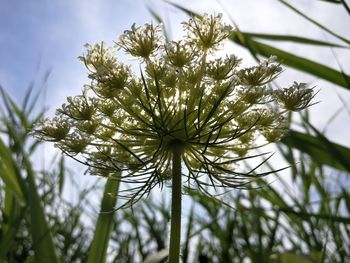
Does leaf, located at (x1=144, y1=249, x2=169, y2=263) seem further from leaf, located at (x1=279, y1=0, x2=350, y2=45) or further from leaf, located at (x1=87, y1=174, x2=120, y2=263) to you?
leaf, located at (x1=279, y1=0, x2=350, y2=45)

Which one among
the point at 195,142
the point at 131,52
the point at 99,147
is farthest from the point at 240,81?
the point at 99,147

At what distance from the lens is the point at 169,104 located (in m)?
1.89

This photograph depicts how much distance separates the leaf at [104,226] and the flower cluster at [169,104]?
60 millimetres

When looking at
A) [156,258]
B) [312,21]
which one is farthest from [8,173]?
[312,21]

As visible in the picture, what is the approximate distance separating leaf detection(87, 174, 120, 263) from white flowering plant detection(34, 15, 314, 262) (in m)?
0.06

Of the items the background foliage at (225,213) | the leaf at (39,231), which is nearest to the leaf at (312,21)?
the background foliage at (225,213)

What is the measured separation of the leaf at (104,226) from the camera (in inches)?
62.8

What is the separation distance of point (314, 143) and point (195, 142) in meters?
0.51

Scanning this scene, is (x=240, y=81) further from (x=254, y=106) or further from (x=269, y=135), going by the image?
(x=269, y=135)

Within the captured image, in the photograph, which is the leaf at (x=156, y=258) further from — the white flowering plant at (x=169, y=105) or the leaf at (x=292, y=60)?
the leaf at (x=292, y=60)

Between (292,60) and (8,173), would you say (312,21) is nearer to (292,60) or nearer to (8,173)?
(292,60)

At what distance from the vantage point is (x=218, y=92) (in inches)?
76.6

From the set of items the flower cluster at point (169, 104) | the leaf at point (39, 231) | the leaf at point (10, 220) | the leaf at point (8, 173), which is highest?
the flower cluster at point (169, 104)

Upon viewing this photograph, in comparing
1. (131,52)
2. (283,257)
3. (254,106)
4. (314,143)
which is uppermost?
(131,52)
